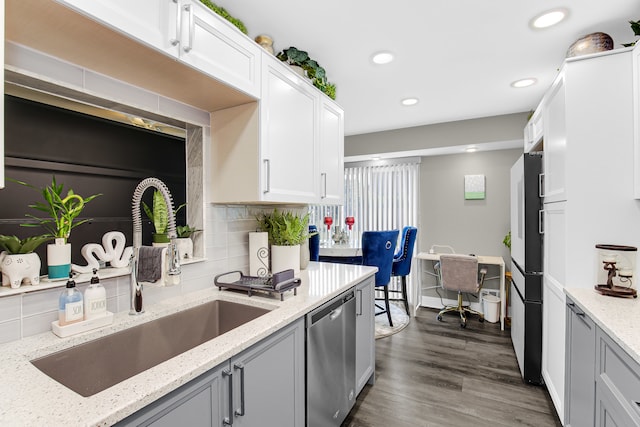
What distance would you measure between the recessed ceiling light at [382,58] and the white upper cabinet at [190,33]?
997 mm

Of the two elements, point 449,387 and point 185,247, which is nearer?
point 185,247

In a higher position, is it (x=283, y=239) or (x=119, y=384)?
(x=283, y=239)

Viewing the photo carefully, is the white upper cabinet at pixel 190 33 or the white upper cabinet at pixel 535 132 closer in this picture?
the white upper cabinet at pixel 190 33

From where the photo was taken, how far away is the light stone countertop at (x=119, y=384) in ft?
2.26

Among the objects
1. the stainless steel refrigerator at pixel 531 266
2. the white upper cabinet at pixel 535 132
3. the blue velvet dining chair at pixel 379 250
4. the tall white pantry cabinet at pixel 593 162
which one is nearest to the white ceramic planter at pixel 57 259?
the tall white pantry cabinet at pixel 593 162

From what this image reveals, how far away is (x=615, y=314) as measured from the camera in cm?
139

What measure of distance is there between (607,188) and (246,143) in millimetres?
1992

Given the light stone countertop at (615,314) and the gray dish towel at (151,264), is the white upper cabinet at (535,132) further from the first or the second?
the gray dish towel at (151,264)

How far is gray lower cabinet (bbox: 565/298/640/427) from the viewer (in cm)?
111

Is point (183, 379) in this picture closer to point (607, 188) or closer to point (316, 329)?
point (316, 329)

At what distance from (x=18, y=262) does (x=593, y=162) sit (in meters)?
2.67

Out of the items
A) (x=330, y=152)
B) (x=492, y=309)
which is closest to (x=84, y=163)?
(x=330, y=152)

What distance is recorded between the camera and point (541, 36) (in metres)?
2.01

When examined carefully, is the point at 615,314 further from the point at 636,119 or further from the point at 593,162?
the point at 636,119
